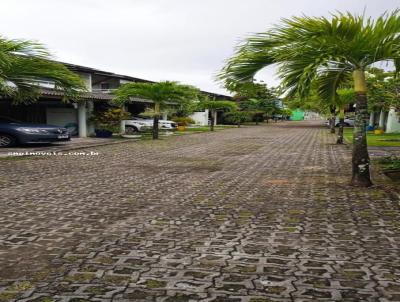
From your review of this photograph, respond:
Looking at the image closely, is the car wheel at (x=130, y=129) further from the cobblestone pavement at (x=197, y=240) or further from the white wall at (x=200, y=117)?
the white wall at (x=200, y=117)

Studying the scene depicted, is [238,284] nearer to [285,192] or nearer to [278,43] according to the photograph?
[285,192]

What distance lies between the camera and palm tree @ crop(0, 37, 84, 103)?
380 inches

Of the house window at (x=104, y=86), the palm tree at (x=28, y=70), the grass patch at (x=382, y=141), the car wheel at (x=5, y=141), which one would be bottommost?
the car wheel at (x=5, y=141)

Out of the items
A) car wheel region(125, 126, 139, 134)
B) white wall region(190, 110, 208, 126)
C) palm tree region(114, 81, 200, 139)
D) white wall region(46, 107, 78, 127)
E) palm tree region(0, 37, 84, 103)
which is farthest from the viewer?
white wall region(190, 110, 208, 126)

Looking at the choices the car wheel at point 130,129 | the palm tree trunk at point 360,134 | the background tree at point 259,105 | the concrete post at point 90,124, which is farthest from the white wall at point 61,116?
the background tree at point 259,105

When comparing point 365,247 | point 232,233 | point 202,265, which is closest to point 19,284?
point 202,265

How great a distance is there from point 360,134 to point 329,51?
1.99m

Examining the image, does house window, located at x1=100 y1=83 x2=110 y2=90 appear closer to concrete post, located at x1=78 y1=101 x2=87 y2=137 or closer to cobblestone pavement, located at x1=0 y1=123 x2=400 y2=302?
concrete post, located at x1=78 y1=101 x2=87 y2=137

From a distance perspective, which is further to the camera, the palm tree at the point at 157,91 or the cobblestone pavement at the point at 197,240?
the palm tree at the point at 157,91

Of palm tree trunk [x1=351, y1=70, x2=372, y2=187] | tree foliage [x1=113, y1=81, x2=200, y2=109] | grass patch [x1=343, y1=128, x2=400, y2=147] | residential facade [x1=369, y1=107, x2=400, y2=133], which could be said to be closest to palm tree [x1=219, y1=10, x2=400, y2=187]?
palm tree trunk [x1=351, y1=70, x2=372, y2=187]

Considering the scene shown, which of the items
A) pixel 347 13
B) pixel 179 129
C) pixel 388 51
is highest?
pixel 347 13

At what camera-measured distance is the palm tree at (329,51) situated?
6.11 m

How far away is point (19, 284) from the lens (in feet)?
10.00

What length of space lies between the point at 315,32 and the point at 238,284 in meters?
4.79
